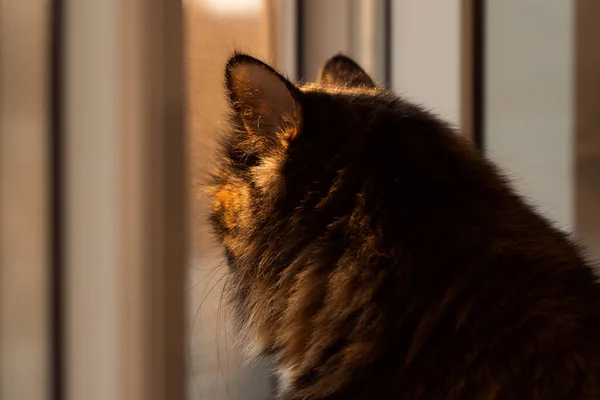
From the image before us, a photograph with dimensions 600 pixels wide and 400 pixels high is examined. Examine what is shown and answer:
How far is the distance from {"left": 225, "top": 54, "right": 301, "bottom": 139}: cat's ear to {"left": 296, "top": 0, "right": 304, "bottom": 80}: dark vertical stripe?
719 mm

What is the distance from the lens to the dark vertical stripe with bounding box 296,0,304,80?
1.46 metres

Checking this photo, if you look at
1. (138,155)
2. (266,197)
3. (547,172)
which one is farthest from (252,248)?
(547,172)

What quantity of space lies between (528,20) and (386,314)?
848mm

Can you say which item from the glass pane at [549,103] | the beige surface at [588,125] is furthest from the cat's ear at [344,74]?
the beige surface at [588,125]

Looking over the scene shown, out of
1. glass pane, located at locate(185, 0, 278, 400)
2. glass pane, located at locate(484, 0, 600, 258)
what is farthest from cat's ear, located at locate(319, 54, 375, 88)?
glass pane, located at locate(484, 0, 600, 258)

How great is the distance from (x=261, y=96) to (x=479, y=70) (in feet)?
2.49

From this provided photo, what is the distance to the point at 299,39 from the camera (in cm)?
147

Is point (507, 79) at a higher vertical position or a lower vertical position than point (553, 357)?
higher

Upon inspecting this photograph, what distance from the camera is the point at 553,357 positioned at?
0.63m

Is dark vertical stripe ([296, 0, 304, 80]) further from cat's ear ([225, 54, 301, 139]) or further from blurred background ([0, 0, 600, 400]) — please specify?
cat's ear ([225, 54, 301, 139])

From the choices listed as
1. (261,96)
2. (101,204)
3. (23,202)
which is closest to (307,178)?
(261,96)

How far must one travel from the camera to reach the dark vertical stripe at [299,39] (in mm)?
1460

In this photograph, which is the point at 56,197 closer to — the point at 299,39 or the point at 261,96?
the point at 261,96

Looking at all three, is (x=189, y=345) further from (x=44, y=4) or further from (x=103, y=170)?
(x=44, y=4)
